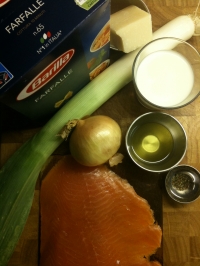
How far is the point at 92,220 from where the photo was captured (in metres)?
1.15

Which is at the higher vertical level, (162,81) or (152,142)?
(162,81)

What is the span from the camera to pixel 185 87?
110cm

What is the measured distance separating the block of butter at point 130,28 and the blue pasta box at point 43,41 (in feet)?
0.29

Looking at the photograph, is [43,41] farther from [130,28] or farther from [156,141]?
[156,141]

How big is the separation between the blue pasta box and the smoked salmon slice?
0.35m

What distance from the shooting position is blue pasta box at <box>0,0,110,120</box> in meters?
0.72

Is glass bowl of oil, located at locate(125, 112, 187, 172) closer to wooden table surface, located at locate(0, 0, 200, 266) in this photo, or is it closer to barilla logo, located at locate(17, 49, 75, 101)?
wooden table surface, located at locate(0, 0, 200, 266)

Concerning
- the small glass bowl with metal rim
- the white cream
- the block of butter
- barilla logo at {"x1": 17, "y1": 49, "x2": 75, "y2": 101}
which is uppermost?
barilla logo at {"x1": 17, "y1": 49, "x2": 75, "y2": 101}

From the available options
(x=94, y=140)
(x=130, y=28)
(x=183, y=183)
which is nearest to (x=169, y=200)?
(x=183, y=183)

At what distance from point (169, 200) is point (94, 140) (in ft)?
1.18

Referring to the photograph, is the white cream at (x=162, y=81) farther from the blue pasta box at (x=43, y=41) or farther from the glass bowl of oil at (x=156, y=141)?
the blue pasta box at (x=43, y=41)

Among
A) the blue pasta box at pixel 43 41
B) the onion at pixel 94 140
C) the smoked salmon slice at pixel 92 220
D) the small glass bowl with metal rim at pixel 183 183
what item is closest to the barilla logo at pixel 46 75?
the blue pasta box at pixel 43 41

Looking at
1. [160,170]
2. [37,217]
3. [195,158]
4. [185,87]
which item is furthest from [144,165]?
[37,217]

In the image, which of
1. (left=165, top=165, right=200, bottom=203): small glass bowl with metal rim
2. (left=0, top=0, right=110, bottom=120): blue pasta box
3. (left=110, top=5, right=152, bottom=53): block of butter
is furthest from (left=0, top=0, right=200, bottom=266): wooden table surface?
(left=0, top=0, right=110, bottom=120): blue pasta box
